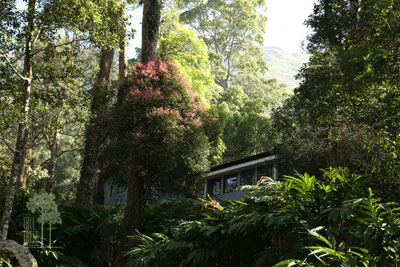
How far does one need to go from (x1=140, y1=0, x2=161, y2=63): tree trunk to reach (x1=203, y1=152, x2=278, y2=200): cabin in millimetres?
7834

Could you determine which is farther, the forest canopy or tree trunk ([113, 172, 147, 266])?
tree trunk ([113, 172, 147, 266])

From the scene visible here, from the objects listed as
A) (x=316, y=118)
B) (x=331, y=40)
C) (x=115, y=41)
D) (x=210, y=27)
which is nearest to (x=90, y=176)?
(x=115, y=41)

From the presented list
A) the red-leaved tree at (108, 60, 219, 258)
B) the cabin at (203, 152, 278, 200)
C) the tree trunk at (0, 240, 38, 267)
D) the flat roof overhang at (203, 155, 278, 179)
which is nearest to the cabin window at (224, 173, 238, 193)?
the cabin at (203, 152, 278, 200)

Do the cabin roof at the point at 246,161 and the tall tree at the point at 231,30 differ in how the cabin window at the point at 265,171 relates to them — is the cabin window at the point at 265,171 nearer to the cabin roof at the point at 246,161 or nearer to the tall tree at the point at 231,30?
the cabin roof at the point at 246,161

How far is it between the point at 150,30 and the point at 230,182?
11.9m

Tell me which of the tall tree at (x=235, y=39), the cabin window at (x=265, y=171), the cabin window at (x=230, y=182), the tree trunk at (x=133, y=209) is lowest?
the tree trunk at (x=133, y=209)

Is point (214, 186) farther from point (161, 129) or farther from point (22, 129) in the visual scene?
point (22, 129)

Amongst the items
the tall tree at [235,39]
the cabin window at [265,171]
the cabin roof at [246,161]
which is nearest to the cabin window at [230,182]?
the cabin roof at [246,161]

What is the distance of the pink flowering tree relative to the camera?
41.7 ft

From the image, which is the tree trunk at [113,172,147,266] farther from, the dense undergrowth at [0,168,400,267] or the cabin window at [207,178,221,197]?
the cabin window at [207,178,221,197]

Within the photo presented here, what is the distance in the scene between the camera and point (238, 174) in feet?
78.7

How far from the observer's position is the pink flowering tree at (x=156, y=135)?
12.7 m

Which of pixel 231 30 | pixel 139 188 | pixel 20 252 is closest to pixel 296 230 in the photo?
pixel 20 252

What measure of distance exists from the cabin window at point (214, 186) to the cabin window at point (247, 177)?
7.54ft
